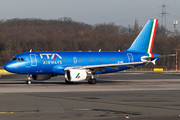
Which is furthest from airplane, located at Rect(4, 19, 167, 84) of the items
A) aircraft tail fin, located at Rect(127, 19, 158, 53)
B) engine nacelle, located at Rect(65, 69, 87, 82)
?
aircraft tail fin, located at Rect(127, 19, 158, 53)

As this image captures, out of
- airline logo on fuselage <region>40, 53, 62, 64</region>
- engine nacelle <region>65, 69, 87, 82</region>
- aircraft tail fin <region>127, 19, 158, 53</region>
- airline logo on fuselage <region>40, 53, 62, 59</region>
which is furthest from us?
aircraft tail fin <region>127, 19, 158, 53</region>

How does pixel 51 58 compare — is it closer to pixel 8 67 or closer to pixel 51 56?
pixel 51 56

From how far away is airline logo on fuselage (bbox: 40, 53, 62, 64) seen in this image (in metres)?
37.2

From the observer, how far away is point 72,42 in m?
136

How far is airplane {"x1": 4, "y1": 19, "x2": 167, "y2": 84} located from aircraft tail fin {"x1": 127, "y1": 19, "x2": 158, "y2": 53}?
1196 mm

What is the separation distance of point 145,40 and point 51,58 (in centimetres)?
1504

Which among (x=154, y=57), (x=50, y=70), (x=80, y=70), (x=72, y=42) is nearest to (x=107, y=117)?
(x=80, y=70)

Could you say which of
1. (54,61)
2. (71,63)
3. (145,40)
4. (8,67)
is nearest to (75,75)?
(71,63)

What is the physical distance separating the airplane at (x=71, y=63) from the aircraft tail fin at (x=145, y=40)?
120 centimetres

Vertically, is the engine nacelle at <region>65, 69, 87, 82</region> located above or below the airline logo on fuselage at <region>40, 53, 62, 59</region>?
below

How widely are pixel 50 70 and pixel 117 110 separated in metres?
22.4

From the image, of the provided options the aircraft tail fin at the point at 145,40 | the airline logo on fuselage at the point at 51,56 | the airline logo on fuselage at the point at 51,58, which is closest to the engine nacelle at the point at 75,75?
the airline logo on fuselage at the point at 51,58

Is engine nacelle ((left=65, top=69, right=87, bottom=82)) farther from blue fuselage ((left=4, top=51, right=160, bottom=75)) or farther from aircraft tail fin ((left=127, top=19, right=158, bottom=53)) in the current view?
aircraft tail fin ((left=127, top=19, right=158, bottom=53))

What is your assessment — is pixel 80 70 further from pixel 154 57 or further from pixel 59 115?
pixel 59 115
